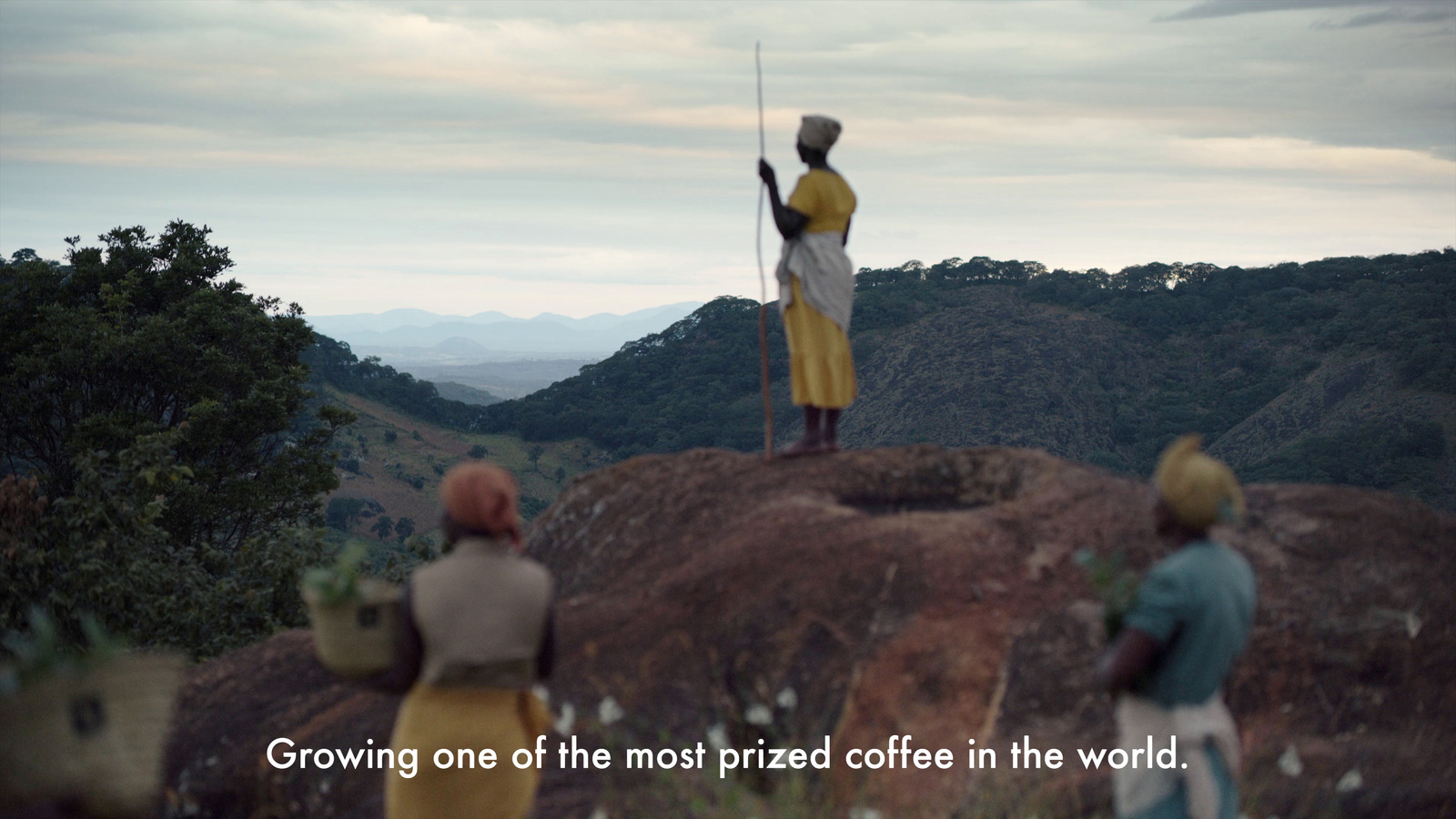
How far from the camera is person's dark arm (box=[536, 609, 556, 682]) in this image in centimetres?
389

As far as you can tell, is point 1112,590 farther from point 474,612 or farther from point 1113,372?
point 1113,372

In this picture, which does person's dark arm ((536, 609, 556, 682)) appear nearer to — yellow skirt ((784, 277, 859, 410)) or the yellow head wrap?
the yellow head wrap

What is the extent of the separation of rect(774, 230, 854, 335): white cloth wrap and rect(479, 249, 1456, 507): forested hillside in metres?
28.6

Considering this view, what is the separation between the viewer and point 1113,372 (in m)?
50.2

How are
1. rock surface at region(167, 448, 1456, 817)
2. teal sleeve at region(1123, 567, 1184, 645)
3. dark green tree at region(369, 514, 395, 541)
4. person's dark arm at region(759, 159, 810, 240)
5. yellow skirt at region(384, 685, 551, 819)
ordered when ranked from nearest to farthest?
teal sleeve at region(1123, 567, 1184, 645), yellow skirt at region(384, 685, 551, 819), rock surface at region(167, 448, 1456, 817), person's dark arm at region(759, 159, 810, 240), dark green tree at region(369, 514, 395, 541)

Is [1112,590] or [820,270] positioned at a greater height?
[820,270]

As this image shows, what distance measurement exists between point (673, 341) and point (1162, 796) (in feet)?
175

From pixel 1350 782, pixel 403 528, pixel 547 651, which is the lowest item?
pixel 403 528

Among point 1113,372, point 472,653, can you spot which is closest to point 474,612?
point 472,653

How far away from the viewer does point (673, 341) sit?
56.8 meters

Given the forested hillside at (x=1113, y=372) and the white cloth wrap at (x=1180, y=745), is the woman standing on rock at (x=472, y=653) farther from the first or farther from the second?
the forested hillside at (x=1113, y=372)

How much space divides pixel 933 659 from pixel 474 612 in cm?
279

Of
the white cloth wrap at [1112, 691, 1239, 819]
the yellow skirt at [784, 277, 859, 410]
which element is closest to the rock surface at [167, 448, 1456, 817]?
the yellow skirt at [784, 277, 859, 410]

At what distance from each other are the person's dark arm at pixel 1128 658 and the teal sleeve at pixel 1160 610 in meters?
0.02
